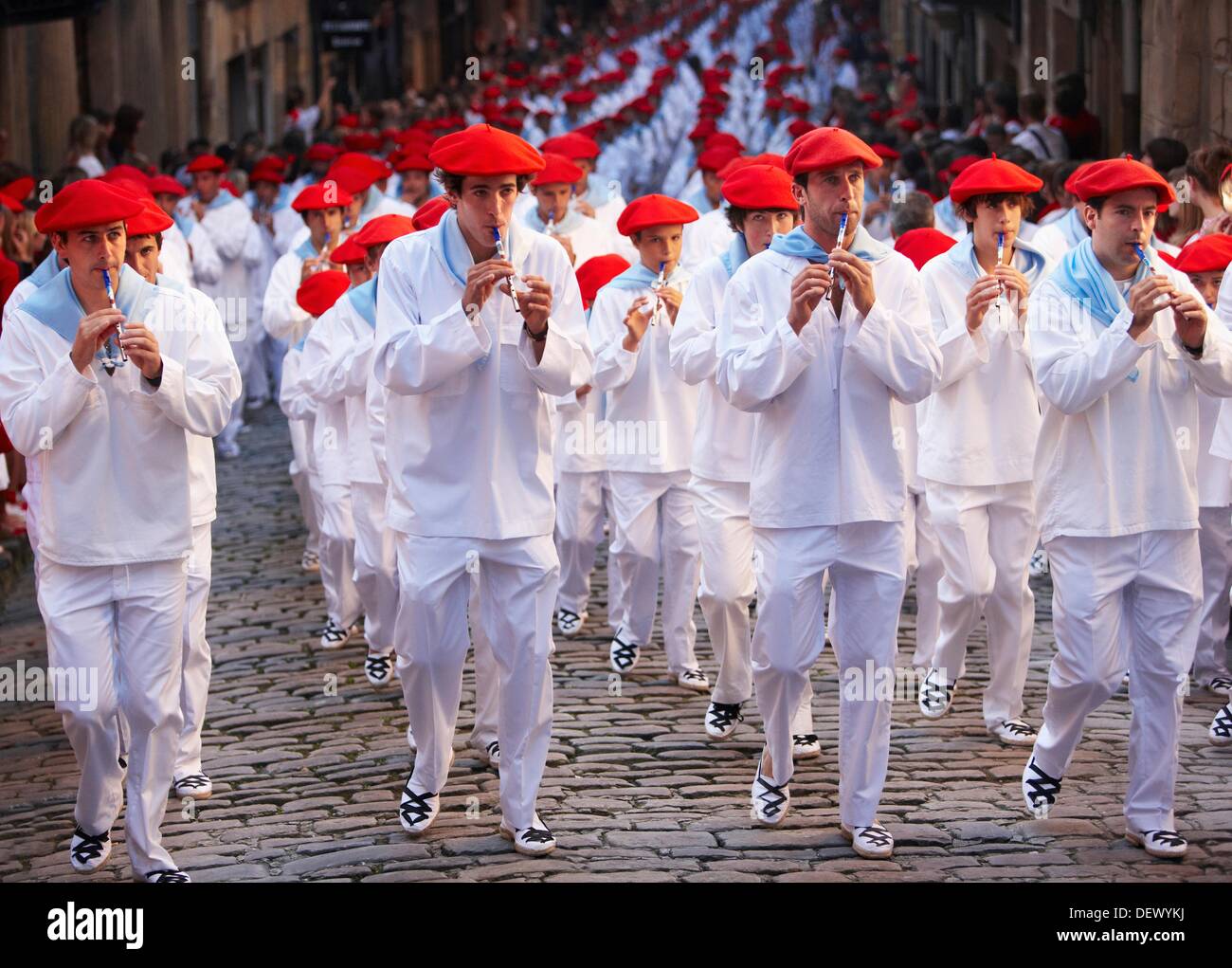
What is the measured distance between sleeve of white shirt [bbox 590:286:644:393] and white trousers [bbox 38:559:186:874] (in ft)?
11.0

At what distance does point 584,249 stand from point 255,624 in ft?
11.3

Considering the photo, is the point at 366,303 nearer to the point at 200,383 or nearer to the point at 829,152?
the point at 200,383

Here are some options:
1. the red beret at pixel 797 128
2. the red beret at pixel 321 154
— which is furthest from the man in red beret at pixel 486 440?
the red beret at pixel 797 128

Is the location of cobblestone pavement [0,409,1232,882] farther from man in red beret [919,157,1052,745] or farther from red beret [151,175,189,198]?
red beret [151,175,189,198]

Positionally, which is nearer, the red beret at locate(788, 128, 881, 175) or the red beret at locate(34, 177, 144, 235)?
the red beret at locate(34, 177, 144, 235)

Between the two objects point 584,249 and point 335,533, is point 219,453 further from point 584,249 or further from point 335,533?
point 335,533

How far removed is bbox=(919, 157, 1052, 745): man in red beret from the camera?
9328 millimetres

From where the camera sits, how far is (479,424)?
781 centimetres

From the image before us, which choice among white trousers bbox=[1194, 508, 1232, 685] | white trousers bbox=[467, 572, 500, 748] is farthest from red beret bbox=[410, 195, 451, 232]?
white trousers bbox=[1194, 508, 1232, 685]

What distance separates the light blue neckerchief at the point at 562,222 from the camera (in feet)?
46.6

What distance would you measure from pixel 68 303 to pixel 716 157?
8.79m

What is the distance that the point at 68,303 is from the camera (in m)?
7.62

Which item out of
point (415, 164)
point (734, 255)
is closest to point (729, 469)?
point (734, 255)

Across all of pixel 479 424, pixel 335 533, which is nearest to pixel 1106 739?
pixel 479 424
